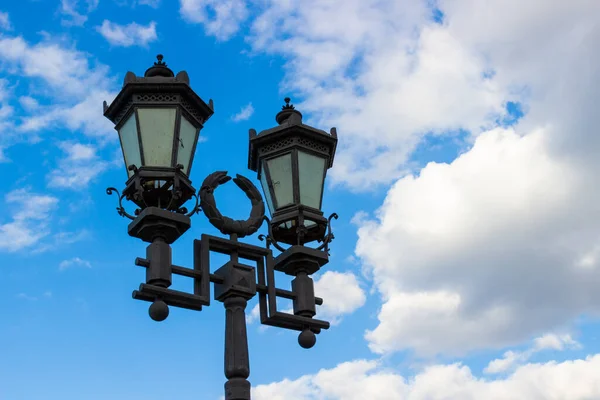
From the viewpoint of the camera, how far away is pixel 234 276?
6.00 m

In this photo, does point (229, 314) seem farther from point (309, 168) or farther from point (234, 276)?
point (309, 168)

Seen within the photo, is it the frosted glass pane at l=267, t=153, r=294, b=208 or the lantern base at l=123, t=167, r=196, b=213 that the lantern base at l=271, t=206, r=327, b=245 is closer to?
the frosted glass pane at l=267, t=153, r=294, b=208

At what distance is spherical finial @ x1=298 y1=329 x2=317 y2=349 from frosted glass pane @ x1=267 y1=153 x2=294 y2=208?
99cm

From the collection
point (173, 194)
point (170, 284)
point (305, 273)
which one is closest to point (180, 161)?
point (173, 194)

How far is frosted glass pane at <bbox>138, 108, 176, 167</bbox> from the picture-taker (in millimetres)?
5871

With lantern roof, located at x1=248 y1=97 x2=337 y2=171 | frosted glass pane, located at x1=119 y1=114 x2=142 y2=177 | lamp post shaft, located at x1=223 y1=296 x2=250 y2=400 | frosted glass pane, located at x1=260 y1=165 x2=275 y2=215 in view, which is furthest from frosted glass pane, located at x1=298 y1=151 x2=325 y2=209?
frosted glass pane, located at x1=119 y1=114 x2=142 y2=177

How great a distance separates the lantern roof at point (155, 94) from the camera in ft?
19.8

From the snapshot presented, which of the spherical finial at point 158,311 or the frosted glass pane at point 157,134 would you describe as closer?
the spherical finial at point 158,311

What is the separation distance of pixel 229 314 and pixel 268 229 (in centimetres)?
91

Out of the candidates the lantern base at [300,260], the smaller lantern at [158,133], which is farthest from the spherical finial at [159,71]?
the lantern base at [300,260]

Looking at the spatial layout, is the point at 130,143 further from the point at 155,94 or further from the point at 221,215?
the point at 221,215

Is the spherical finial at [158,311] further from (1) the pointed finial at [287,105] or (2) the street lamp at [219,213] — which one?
(1) the pointed finial at [287,105]

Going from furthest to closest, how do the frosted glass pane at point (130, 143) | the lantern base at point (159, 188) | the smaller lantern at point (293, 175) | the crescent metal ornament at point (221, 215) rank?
1. the smaller lantern at point (293, 175)
2. the crescent metal ornament at point (221, 215)
3. the frosted glass pane at point (130, 143)
4. the lantern base at point (159, 188)

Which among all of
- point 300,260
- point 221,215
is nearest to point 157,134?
point 221,215
